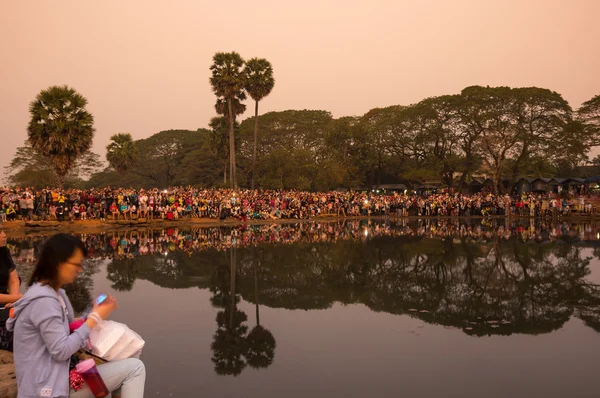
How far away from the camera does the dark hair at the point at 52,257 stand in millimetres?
2570

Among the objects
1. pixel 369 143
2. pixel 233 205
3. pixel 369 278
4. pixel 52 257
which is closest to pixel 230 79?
pixel 233 205

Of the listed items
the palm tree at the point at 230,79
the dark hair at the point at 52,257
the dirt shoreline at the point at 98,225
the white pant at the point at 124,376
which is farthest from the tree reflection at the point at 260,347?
the palm tree at the point at 230,79

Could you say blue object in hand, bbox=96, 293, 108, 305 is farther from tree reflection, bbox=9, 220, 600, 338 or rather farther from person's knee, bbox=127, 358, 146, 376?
tree reflection, bbox=9, 220, 600, 338

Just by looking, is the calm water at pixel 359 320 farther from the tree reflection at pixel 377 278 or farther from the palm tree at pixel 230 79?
the palm tree at pixel 230 79

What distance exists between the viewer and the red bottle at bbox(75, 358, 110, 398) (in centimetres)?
257

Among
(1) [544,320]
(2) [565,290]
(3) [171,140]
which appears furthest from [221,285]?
(3) [171,140]

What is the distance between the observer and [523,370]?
4.67 meters

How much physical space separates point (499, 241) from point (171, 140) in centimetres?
5482

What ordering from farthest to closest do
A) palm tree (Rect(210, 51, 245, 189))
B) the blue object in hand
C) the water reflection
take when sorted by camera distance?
palm tree (Rect(210, 51, 245, 189)) → the water reflection → the blue object in hand

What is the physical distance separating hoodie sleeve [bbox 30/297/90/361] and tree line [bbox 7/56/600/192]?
35959mm

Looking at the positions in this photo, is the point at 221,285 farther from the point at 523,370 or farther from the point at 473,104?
the point at 473,104

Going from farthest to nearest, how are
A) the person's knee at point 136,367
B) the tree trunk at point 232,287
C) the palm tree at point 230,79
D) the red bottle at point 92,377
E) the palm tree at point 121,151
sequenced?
1. the palm tree at point 121,151
2. the palm tree at point 230,79
3. the tree trunk at point 232,287
4. the person's knee at point 136,367
5. the red bottle at point 92,377

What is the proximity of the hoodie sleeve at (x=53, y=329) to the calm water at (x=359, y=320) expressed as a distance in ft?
6.33

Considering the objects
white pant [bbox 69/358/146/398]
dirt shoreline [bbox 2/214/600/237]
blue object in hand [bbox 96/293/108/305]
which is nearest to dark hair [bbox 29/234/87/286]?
blue object in hand [bbox 96/293/108/305]
